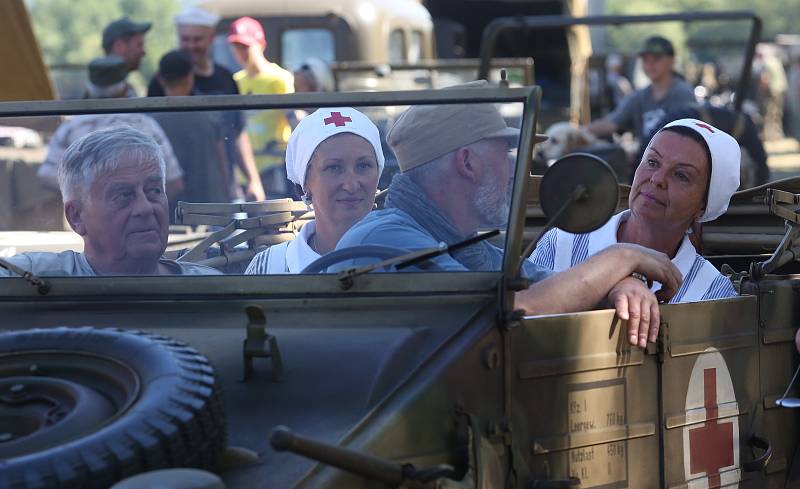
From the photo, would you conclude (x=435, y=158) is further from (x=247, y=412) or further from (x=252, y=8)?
(x=252, y=8)

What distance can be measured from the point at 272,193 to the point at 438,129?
0.51 meters

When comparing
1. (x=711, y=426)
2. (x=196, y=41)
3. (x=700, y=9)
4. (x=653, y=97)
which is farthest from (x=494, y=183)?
(x=700, y=9)

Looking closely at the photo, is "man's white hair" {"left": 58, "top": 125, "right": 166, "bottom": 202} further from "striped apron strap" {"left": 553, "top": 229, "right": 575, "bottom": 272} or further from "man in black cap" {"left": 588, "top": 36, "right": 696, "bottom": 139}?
"man in black cap" {"left": 588, "top": 36, "right": 696, "bottom": 139}

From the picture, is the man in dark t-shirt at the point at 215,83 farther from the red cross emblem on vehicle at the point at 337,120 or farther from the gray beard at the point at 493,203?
the gray beard at the point at 493,203

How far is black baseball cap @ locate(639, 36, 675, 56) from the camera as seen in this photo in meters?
11.4

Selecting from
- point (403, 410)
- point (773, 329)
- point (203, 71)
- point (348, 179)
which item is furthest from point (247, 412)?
point (203, 71)

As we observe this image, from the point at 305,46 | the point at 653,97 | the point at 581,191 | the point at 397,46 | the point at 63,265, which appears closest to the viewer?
the point at 581,191

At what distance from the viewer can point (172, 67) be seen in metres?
9.07

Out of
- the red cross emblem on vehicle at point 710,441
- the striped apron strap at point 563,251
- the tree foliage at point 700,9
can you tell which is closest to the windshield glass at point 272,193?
the red cross emblem on vehicle at point 710,441

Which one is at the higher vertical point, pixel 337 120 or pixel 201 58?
pixel 337 120

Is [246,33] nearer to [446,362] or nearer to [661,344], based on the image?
[661,344]

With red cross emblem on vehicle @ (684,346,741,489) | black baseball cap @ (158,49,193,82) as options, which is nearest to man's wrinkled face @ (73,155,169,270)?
red cross emblem on vehicle @ (684,346,741,489)

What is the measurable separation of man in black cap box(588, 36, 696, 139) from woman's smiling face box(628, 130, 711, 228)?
6.56m

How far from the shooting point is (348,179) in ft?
12.0
